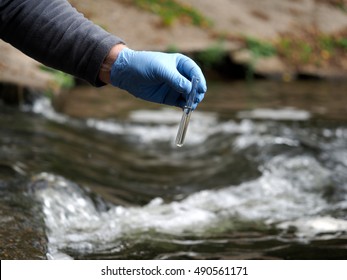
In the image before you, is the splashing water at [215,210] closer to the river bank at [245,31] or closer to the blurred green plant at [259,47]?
the river bank at [245,31]

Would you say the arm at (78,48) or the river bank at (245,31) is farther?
the river bank at (245,31)

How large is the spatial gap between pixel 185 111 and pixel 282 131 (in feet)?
12.9

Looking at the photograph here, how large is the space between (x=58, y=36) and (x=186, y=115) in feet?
1.90

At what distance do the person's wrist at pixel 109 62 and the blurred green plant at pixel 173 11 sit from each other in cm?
987

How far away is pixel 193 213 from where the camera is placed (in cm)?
375

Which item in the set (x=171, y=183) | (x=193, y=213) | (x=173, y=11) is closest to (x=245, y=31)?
(x=173, y=11)

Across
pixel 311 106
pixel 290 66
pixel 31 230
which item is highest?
pixel 290 66

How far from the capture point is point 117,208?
3.79 metres

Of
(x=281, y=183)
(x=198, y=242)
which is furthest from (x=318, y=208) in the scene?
(x=198, y=242)

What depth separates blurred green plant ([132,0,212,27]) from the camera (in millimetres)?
12391

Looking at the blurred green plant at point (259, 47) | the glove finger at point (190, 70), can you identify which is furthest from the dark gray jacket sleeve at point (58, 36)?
the blurred green plant at point (259, 47)

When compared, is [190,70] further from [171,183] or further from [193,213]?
[171,183]

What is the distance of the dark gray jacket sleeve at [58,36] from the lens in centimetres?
230

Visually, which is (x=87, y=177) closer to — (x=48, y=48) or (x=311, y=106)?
(x=48, y=48)
